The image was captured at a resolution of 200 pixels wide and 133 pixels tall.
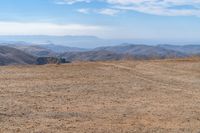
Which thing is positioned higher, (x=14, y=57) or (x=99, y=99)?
(x=99, y=99)

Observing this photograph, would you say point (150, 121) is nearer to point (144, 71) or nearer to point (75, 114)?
point (75, 114)

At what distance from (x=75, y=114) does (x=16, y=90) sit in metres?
4.45

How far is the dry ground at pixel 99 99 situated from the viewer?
41.5 feet

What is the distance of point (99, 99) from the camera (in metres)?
16.5

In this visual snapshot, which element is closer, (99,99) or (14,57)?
(99,99)

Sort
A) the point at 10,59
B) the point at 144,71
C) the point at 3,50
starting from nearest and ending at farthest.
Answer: the point at 144,71, the point at 10,59, the point at 3,50

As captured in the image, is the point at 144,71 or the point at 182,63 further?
the point at 182,63

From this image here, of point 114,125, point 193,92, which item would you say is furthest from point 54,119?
point 193,92

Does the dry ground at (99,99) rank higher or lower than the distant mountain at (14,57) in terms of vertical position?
higher

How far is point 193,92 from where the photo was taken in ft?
61.9

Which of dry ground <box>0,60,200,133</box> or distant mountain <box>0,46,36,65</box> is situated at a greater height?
dry ground <box>0,60,200,133</box>

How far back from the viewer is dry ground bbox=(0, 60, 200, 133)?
1265cm

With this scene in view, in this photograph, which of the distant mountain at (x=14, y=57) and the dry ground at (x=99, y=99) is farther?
the distant mountain at (x=14, y=57)

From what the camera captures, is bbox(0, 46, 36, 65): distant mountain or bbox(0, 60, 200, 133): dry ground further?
bbox(0, 46, 36, 65): distant mountain
